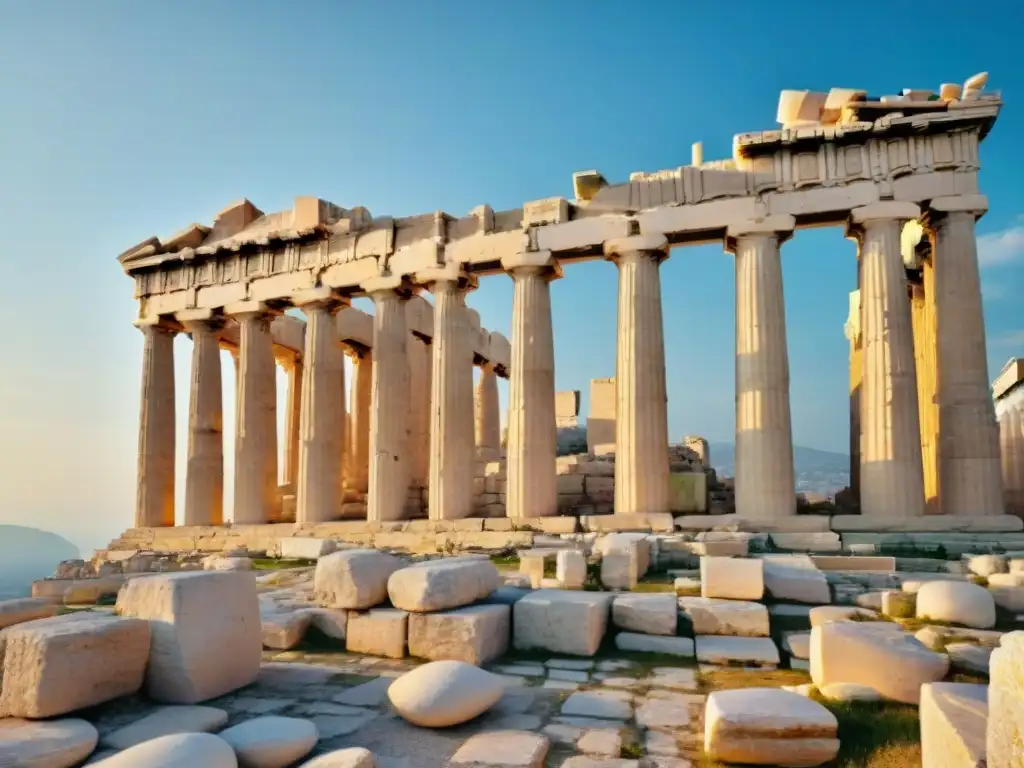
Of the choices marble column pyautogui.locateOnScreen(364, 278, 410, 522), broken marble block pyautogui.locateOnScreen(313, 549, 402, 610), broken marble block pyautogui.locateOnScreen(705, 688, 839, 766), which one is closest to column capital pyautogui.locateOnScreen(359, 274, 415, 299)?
marble column pyautogui.locateOnScreen(364, 278, 410, 522)

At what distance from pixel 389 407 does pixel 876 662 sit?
46.4 feet

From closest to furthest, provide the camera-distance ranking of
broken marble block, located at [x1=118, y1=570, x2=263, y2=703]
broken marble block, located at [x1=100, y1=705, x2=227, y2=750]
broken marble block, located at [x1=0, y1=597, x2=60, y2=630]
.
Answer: broken marble block, located at [x1=100, y1=705, x2=227, y2=750] → broken marble block, located at [x1=118, y1=570, x2=263, y2=703] → broken marble block, located at [x1=0, y1=597, x2=60, y2=630]

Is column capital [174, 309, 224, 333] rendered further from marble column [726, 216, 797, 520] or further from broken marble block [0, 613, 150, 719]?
broken marble block [0, 613, 150, 719]

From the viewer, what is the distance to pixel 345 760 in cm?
404

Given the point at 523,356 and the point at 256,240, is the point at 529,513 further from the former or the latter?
the point at 256,240

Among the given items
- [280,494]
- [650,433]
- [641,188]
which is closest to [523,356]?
[650,433]

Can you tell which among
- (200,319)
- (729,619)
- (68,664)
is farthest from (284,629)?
(200,319)

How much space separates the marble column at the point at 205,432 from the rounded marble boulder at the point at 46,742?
17054mm

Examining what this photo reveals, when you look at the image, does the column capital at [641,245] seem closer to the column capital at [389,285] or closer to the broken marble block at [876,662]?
the column capital at [389,285]

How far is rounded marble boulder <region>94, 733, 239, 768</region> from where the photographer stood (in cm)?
377

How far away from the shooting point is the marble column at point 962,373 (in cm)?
1406

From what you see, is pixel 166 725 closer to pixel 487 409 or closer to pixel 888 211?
pixel 888 211

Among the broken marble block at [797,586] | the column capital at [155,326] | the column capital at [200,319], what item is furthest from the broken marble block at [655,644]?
the column capital at [155,326]

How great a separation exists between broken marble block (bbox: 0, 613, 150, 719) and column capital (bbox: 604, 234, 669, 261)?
505 inches
